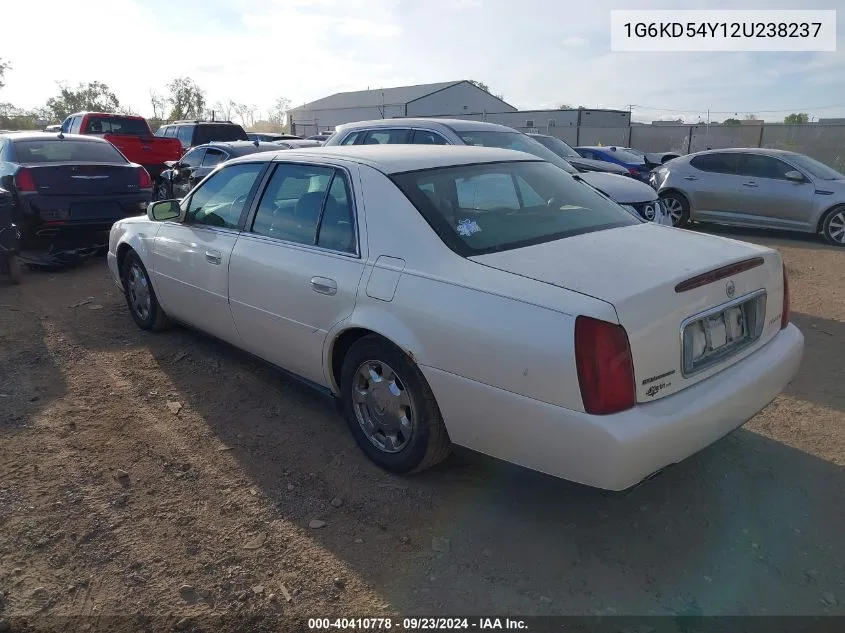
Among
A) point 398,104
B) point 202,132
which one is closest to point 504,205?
point 202,132

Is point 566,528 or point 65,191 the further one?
point 65,191

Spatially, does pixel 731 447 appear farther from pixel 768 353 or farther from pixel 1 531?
pixel 1 531

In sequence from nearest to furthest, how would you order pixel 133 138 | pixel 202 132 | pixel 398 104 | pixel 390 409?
pixel 390 409 < pixel 133 138 < pixel 202 132 < pixel 398 104

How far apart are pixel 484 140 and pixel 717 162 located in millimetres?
5579

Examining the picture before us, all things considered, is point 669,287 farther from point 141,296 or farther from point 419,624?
point 141,296

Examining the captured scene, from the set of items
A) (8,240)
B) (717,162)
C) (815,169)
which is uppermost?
(717,162)

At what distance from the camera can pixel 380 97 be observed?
169ft

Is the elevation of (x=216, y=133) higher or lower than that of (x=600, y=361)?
higher

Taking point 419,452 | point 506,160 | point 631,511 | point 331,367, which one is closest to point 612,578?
point 631,511

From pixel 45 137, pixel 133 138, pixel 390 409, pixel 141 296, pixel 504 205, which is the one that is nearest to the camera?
pixel 390 409

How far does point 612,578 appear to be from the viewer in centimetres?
272

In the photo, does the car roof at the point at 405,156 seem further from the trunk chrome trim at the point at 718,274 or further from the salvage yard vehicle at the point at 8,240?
the salvage yard vehicle at the point at 8,240

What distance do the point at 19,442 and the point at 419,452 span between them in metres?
2.43

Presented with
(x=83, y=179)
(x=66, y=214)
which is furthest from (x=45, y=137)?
(x=66, y=214)
